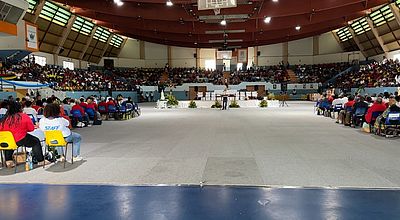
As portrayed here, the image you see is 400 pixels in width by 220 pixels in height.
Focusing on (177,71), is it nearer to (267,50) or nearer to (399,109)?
(267,50)

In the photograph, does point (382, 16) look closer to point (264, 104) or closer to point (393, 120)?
point (264, 104)

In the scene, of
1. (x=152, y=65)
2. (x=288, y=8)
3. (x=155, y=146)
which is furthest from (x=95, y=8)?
(x=152, y=65)

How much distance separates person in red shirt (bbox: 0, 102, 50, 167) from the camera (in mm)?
6082

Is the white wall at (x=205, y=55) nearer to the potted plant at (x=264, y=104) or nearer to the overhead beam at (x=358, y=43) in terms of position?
the overhead beam at (x=358, y=43)

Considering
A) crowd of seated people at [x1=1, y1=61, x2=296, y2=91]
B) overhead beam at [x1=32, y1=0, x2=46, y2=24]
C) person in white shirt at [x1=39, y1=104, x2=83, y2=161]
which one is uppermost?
overhead beam at [x1=32, y1=0, x2=46, y2=24]

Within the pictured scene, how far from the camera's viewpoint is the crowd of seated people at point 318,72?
41500mm

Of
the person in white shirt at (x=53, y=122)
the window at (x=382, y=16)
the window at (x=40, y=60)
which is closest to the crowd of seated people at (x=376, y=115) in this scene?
the person in white shirt at (x=53, y=122)

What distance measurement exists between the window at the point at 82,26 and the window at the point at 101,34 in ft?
4.52

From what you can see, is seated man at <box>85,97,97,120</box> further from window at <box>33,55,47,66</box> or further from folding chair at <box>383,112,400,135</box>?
window at <box>33,55,47,66</box>

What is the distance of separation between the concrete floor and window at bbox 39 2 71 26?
2165cm

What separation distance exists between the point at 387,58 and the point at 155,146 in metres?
34.2

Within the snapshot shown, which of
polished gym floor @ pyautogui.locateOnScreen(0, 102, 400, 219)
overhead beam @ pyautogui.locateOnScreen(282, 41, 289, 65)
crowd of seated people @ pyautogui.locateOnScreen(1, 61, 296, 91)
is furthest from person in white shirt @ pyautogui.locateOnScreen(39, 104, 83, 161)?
overhead beam @ pyautogui.locateOnScreen(282, 41, 289, 65)

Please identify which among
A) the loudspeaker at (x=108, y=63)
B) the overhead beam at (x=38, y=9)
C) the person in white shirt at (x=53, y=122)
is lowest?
the person in white shirt at (x=53, y=122)

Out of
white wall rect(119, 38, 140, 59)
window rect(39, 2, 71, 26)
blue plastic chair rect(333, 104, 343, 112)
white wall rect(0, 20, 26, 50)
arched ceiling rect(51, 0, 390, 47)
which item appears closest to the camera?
blue plastic chair rect(333, 104, 343, 112)
